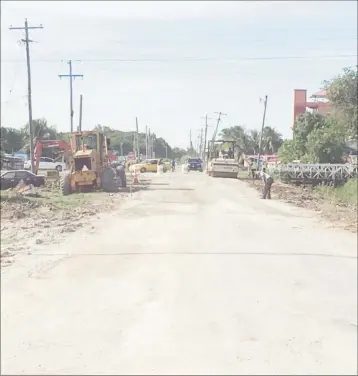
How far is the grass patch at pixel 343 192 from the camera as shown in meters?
21.9

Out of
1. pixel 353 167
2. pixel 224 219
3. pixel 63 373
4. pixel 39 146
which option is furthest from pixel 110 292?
pixel 353 167

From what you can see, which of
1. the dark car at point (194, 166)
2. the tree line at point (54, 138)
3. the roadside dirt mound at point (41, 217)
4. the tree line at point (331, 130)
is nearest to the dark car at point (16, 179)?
the tree line at point (54, 138)

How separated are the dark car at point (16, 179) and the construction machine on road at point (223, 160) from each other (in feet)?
41.9

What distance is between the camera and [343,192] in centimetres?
2483

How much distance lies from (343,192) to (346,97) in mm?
5810

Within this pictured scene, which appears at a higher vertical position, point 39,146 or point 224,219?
point 39,146

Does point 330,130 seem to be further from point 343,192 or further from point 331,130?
point 343,192

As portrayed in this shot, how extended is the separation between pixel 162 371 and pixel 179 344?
1.73 feet

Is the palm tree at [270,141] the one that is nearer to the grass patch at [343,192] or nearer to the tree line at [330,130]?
the tree line at [330,130]

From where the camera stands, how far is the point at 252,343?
508 cm

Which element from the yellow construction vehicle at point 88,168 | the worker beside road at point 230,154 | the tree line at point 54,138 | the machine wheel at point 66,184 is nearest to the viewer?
the machine wheel at point 66,184

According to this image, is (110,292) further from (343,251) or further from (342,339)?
(343,251)

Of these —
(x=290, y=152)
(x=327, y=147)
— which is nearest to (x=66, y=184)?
(x=327, y=147)

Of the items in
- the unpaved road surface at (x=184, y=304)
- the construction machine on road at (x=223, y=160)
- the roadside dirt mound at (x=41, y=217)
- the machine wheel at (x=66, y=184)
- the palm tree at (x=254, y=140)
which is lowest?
the unpaved road surface at (x=184, y=304)
